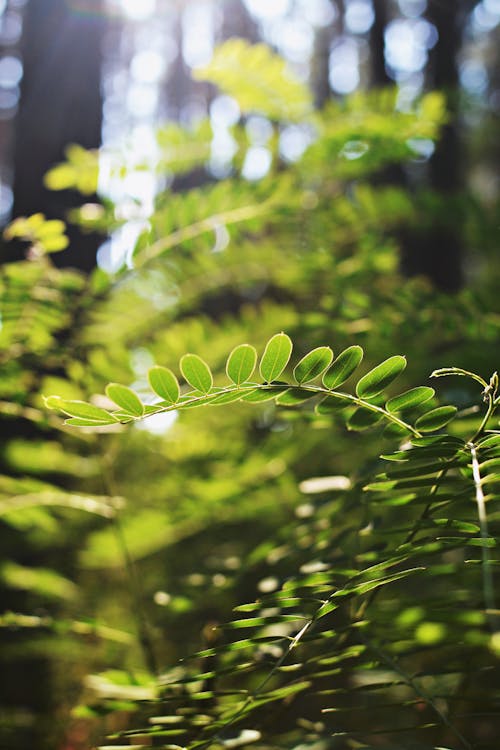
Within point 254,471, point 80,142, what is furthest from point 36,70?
point 254,471

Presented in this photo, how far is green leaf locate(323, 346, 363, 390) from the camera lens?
0.69m

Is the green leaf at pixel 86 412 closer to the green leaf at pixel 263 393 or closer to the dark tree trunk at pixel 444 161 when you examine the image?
the green leaf at pixel 263 393

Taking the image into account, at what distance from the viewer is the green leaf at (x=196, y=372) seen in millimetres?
663

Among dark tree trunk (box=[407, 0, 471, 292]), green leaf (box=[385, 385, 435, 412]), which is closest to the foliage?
green leaf (box=[385, 385, 435, 412])

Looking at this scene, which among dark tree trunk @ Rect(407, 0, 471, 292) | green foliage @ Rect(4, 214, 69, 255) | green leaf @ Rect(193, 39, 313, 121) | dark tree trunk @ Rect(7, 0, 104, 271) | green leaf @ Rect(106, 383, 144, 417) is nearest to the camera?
green leaf @ Rect(106, 383, 144, 417)

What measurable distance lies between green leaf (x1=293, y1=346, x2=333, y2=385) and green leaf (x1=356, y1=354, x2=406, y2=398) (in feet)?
0.15

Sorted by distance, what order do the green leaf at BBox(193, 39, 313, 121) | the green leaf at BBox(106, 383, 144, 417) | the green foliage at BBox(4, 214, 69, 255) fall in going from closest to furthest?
the green leaf at BBox(106, 383, 144, 417) → the green foliage at BBox(4, 214, 69, 255) → the green leaf at BBox(193, 39, 313, 121)

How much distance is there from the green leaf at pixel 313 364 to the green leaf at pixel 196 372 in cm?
10

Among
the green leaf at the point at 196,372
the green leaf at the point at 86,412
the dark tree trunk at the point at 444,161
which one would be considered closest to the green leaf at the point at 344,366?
the green leaf at the point at 196,372

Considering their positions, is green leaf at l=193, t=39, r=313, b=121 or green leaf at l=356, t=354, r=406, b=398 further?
green leaf at l=193, t=39, r=313, b=121

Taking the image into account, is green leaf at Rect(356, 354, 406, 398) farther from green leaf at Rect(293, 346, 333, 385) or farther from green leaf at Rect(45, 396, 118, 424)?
green leaf at Rect(45, 396, 118, 424)

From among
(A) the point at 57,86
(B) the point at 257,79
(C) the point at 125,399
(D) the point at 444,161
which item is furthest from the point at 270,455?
(D) the point at 444,161

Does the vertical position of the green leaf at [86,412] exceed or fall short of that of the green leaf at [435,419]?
it exceeds it

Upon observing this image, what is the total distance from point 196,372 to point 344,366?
17cm
